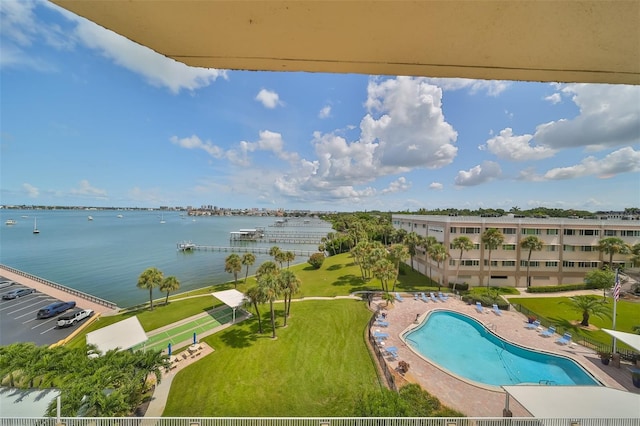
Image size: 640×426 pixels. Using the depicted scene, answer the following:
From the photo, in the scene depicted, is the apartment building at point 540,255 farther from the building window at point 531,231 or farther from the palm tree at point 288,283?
the palm tree at point 288,283

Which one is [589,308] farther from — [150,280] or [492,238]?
[150,280]

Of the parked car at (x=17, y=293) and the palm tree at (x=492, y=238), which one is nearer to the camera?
the palm tree at (x=492, y=238)

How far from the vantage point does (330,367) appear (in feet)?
46.4

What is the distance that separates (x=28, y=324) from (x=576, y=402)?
3620cm

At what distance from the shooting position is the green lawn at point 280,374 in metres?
11.5

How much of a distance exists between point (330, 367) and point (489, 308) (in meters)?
16.4

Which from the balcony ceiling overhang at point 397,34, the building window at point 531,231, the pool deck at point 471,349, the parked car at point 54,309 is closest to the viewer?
the balcony ceiling overhang at point 397,34

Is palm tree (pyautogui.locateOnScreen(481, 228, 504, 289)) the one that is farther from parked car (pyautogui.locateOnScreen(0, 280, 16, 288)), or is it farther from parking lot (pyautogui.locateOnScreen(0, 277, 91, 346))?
parked car (pyautogui.locateOnScreen(0, 280, 16, 288))

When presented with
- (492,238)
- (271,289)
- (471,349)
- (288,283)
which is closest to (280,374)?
(271,289)

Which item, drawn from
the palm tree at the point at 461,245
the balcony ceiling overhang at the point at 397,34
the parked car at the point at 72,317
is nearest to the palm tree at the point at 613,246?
the palm tree at the point at 461,245

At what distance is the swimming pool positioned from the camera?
13.5 meters

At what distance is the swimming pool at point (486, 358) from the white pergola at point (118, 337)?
16.7 meters

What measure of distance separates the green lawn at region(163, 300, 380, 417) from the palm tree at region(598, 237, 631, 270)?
29.2m

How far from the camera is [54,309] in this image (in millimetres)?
23375
